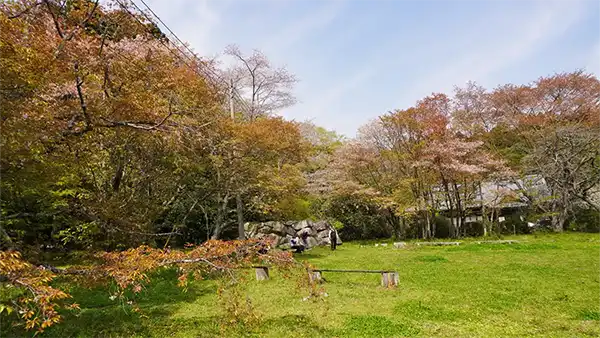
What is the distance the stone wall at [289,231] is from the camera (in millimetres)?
19891

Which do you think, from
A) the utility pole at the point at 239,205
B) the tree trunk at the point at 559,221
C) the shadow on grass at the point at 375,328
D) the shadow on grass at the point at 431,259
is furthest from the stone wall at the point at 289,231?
the shadow on grass at the point at 375,328

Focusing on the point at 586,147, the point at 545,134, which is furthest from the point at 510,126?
the point at 586,147

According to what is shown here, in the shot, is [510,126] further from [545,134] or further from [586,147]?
[586,147]

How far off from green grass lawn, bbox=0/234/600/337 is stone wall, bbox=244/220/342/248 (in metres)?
9.19

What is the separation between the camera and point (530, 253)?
13.1 metres

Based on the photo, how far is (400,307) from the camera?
678 cm

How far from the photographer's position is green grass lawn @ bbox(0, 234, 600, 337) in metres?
5.63

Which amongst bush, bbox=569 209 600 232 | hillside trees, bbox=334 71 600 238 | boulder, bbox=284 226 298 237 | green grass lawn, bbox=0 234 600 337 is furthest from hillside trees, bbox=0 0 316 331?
bush, bbox=569 209 600 232

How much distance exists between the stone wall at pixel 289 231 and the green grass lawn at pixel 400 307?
919 centimetres

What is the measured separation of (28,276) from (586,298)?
917cm

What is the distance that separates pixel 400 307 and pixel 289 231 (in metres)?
14.4

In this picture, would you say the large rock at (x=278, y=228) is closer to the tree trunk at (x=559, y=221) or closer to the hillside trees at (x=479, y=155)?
the hillside trees at (x=479, y=155)

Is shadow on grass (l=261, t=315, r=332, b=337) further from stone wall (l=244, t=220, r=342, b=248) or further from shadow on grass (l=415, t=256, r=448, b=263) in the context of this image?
stone wall (l=244, t=220, r=342, b=248)

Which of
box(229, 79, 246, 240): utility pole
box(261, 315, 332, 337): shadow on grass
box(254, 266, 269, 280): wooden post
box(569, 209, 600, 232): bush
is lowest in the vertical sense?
box(261, 315, 332, 337): shadow on grass
